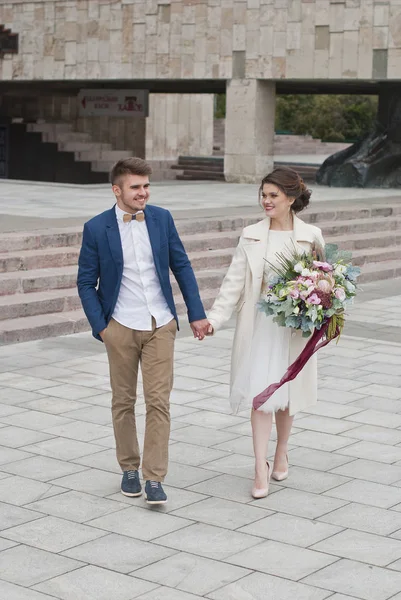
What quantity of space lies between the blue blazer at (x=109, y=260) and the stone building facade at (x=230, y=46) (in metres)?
18.7

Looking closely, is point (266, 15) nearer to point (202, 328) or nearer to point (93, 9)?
point (93, 9)

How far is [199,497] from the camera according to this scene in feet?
19.8

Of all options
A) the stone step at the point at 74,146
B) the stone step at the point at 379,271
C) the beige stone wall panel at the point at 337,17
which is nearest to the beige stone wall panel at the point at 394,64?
the beige stone wall panel at the point at 337,17

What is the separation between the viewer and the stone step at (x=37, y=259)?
1216cm

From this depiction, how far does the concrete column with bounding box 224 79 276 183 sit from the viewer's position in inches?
1006

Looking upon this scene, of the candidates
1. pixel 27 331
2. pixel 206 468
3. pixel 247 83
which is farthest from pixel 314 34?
pixel 206 468

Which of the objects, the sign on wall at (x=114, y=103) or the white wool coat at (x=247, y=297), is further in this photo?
the sign on wall at (x=114, y=103)

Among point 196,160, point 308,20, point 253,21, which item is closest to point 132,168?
point 308,20

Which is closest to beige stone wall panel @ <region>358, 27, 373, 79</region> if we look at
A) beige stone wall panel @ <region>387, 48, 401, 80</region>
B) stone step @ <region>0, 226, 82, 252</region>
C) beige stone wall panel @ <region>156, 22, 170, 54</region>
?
beige stone wall panel @ <region>387, 48, 401, 80</region>

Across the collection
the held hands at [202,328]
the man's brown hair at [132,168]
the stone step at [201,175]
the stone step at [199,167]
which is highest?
the man's brown hair at [132,168]

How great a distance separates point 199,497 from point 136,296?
113 cm

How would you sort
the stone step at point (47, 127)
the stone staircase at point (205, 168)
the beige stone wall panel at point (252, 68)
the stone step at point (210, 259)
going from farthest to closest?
1. the stone staircase at point (205, 168)
2. the stone step at point (47, 127)
3. the beige stone wall panel at point (252, 68)
4. the stone step at point (210, 259)

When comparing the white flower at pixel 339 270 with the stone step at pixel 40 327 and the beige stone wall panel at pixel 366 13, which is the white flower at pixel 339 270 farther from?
the beige stone wall panel at pixel 366 13

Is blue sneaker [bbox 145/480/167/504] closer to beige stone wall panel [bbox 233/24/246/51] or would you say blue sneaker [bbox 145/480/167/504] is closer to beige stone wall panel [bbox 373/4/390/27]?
beige stone wall panel [bbox 373/4/390/27]
